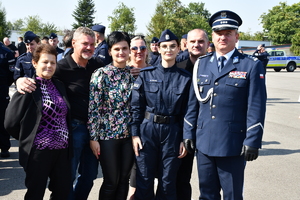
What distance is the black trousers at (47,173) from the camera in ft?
9.27

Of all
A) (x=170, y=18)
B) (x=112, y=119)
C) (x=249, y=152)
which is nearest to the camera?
(x=249, y=152)

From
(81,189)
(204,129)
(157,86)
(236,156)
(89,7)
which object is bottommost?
(81,189)

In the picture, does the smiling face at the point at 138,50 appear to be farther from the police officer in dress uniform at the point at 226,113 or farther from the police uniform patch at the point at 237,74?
the police uniform patch at the point at 237,74

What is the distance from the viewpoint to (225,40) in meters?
2.85

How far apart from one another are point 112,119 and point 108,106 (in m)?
0.14

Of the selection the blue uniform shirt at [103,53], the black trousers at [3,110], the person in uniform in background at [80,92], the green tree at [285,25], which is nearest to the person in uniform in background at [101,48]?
the blue uniform shirt at [103,53]

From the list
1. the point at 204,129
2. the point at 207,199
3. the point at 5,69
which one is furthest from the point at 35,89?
the point at 5,69

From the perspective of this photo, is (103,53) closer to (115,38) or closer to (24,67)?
(24,67)

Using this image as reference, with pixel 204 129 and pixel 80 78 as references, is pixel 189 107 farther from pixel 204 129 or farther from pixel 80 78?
pixel 80 78

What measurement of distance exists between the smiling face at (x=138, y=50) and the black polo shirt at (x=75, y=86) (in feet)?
2.81

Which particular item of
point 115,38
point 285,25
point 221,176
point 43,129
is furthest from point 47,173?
point 285,25

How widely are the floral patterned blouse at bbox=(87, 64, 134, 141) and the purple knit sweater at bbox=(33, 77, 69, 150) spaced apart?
0.95 ft

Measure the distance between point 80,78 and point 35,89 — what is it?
55cm

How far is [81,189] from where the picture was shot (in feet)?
11.1
